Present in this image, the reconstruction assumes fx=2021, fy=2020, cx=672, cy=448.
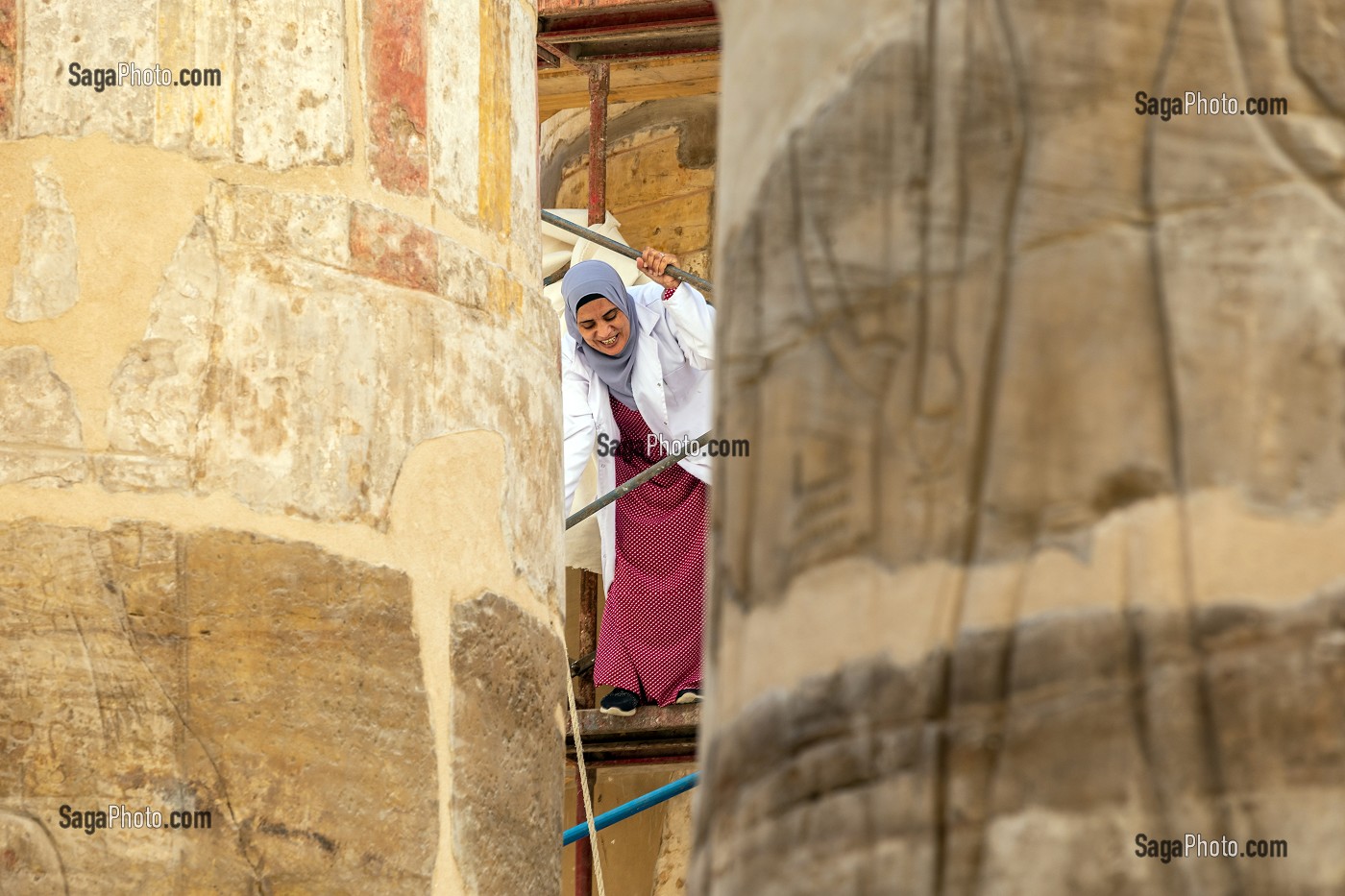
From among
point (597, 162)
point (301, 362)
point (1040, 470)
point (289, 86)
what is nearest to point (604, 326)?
point (597, 162)

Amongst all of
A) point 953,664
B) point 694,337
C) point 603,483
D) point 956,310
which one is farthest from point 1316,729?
point 603,483

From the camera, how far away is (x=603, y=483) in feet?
20.7

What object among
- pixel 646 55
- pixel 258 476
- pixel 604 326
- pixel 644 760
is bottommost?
pixel 644 760

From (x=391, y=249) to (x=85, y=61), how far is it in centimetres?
45

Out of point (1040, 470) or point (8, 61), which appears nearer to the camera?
point (1040, 470)

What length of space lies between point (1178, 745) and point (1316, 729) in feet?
0.22

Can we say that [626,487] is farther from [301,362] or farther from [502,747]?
[301,362]

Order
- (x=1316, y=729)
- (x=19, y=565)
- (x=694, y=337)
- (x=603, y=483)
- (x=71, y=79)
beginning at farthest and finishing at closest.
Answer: (x=603, y=483)
(x=694, y=337)
(x=71, y=79)
(x=19, y=565)
(x=1316, y=729)

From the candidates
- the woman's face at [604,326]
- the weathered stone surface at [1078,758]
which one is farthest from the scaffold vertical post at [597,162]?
the weathered stone surface at [1078,758]

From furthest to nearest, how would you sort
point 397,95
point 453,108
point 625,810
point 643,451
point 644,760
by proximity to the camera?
point 644,760, point 643,451, point 625,810, point 453,108, point 397,95

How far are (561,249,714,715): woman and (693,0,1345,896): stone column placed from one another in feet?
15.2

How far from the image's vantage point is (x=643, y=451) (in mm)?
6270

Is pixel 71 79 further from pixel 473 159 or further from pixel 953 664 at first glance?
pixel 953 664

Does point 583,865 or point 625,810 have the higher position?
point 625,810
